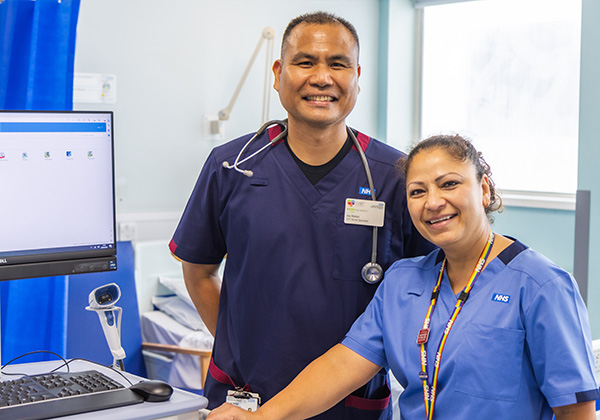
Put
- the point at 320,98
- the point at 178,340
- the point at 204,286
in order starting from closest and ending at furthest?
the point at 320,98
the point at 204,286
the point at 178,340

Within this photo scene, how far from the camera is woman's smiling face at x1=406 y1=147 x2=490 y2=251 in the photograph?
1319 millimetres

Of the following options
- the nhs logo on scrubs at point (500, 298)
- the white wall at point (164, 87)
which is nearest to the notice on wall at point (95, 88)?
the white wall at point (164, 87)

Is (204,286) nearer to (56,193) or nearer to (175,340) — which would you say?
(56,193)

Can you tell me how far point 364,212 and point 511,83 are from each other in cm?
278

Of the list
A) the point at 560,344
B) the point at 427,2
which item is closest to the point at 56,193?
the point at 560,344

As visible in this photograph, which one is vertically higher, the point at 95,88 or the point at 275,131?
the point at 95,88

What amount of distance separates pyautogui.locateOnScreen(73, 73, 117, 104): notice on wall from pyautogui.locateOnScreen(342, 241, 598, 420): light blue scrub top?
229 centimetres

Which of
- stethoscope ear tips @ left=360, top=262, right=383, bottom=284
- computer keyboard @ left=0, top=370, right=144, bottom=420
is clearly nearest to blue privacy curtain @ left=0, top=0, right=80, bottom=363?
computer keyboard @ left=0, top=370, right=144, bottom=420

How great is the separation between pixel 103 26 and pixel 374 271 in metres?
2.23

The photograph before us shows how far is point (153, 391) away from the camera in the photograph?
4.19 feet

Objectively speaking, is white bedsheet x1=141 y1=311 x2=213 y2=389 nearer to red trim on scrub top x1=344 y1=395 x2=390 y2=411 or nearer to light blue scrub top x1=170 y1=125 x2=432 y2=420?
light blue scrub top x1=170 y1=125 x2=432 y2=420

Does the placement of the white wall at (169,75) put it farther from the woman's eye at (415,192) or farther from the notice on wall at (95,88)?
the woman's eye at (415,192)

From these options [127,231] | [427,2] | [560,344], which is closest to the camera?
[560,344]

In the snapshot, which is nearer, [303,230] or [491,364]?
[491,364]
